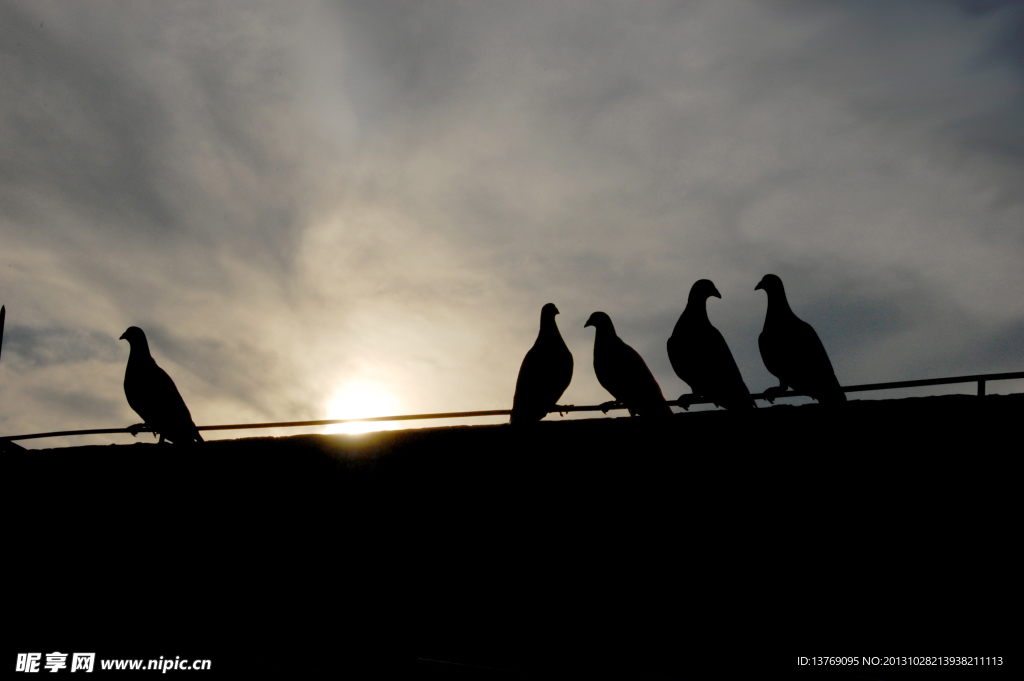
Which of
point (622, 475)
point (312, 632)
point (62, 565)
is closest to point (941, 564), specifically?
point (622, 475)

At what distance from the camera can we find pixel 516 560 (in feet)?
12.4

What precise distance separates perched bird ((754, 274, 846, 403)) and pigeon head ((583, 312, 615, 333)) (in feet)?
4.95

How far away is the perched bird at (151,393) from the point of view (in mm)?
8070

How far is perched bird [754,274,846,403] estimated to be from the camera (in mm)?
6148

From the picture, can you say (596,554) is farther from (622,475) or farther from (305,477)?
(305,477)

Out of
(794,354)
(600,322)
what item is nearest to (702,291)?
(600,322)

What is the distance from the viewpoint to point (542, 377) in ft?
23.2

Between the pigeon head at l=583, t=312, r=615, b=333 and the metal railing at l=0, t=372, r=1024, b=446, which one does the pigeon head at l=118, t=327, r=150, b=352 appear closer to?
the metal railing at l=0, t=372, r=1024, b=446

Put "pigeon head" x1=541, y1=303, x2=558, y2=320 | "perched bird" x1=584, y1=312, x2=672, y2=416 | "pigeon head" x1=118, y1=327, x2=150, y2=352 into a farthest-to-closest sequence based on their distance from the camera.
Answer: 1. "pigeon head" x1=118, y1=327, x2=150, y2=352
2. "pigeon head" x1=541, y1=303, x2=558, y2=320
3. "perched bird" x1=584, y1=312, x2=672, y2=416

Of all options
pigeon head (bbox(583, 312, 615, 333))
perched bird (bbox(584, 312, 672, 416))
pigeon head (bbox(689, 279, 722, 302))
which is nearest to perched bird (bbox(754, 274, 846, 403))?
pigeon head (bbox(689, 279, 722, 302))

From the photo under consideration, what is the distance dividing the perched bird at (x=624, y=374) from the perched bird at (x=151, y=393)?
438cm

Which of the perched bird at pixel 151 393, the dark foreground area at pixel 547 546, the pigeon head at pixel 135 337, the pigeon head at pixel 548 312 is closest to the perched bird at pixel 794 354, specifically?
the pigeon head at pixel 548 312

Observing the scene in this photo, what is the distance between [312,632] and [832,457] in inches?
112

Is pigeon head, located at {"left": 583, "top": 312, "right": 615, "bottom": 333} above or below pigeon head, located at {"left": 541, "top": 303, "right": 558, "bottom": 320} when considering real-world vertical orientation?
below
